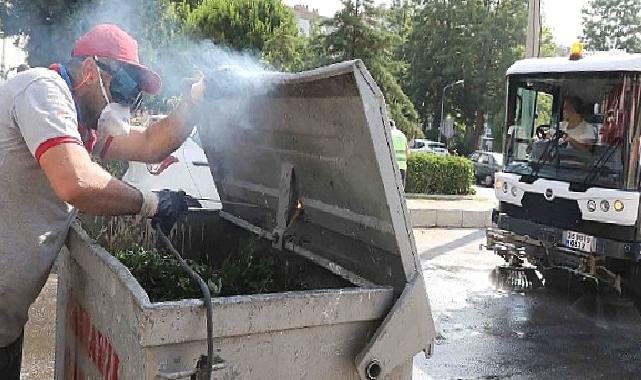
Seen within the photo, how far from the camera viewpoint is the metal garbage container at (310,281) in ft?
5.98

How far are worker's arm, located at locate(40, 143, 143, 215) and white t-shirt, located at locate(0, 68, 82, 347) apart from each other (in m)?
0.03

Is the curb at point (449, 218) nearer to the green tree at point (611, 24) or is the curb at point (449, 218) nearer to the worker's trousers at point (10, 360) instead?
the worker's trousers at point (10, 360)

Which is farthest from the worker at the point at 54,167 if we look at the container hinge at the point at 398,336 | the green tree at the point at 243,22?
the green tree at the point at 243,22

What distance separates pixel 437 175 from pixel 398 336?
12761 mm

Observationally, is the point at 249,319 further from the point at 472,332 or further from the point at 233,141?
the point at 472,332

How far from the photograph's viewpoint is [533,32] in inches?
486

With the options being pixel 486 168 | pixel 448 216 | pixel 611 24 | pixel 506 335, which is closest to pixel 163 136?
pixel 506 335

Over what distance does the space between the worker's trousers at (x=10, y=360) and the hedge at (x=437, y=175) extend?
→ 12.1 metres

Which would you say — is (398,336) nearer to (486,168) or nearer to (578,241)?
(578,241)

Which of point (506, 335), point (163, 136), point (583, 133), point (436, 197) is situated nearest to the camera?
point (163, 136)

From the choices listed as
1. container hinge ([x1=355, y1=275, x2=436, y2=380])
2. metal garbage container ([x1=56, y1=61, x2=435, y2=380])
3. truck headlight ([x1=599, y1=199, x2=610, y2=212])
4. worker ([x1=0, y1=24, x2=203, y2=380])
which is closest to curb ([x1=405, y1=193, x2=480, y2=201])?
truck headlight ([x1=599, y1=199, x2=610, y2=212])

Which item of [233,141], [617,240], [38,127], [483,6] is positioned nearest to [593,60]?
[617,240]

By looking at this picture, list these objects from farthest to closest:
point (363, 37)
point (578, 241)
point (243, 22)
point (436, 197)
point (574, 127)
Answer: point (243, 22) → point (363, 37) → point (436, 197) → point (574, 127) → point (578, 241)

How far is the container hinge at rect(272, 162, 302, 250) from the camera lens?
115 inches
